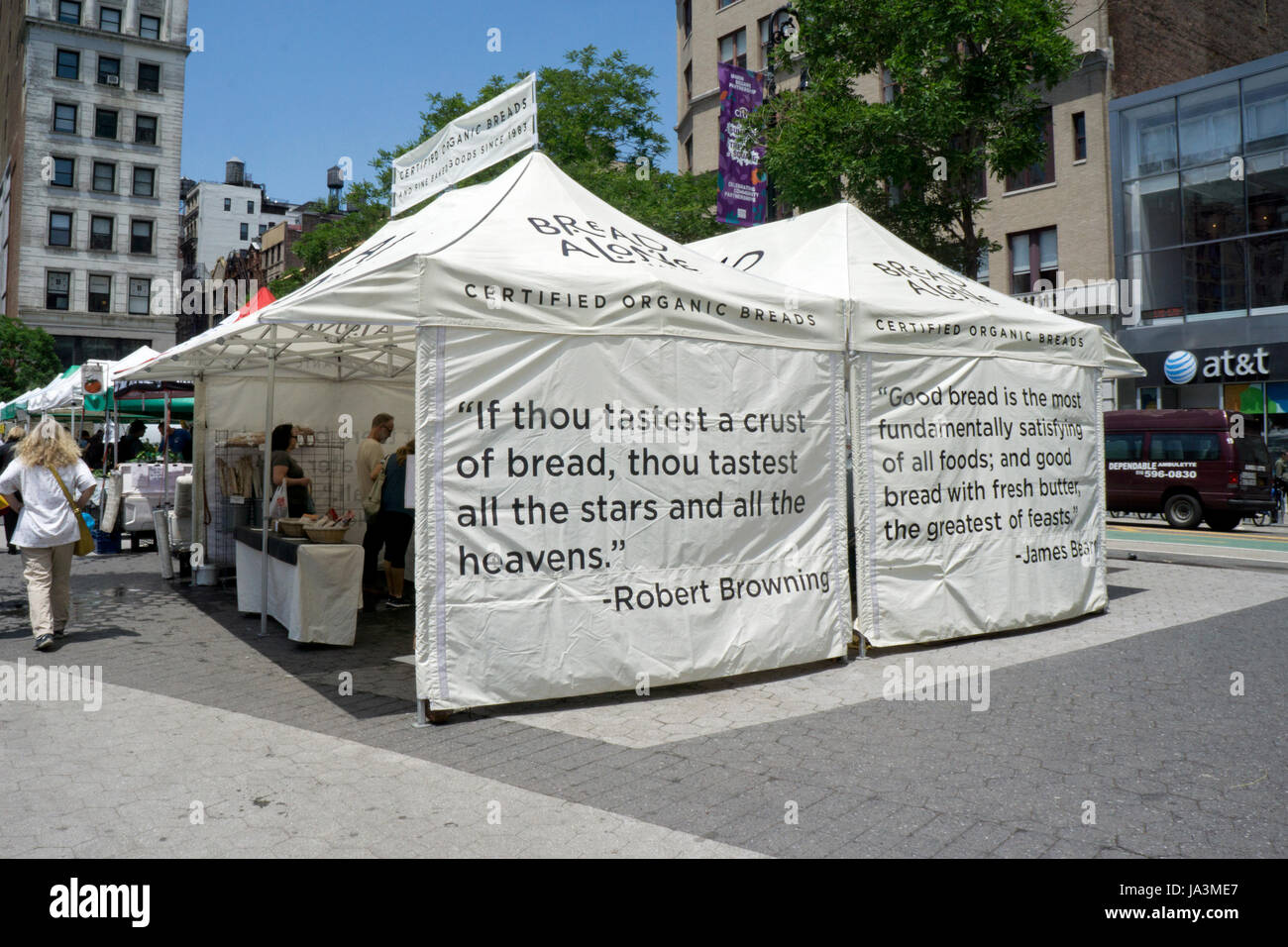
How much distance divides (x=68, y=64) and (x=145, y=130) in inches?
195

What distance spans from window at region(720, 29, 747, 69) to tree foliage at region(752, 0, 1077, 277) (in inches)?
894

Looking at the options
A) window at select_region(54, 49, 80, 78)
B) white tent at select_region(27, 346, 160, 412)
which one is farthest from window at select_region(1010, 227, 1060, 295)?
window at select_region(54, 49, 80, 78)

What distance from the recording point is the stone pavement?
13.7 ft

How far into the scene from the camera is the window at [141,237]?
58688 mm

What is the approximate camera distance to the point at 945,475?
27.4 feet

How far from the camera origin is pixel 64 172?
5712cm

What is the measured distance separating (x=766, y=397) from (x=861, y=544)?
A: 1499 mm

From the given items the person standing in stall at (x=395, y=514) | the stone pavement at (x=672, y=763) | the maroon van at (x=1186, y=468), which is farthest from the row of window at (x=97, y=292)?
the stone pavement at (x=672, y=763)

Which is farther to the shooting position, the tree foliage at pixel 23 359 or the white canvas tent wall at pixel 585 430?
the tree foliage at pixel 23 359

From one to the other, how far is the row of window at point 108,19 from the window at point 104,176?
296 inches

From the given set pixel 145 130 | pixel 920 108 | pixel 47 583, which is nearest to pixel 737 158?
pixel 920 108

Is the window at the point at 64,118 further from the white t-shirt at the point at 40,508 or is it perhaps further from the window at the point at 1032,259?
the white t-shirt at the point at 40,508

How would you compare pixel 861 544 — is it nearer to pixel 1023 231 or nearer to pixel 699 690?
pixel 699 690

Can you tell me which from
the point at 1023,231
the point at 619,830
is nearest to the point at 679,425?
the point at 619,830
